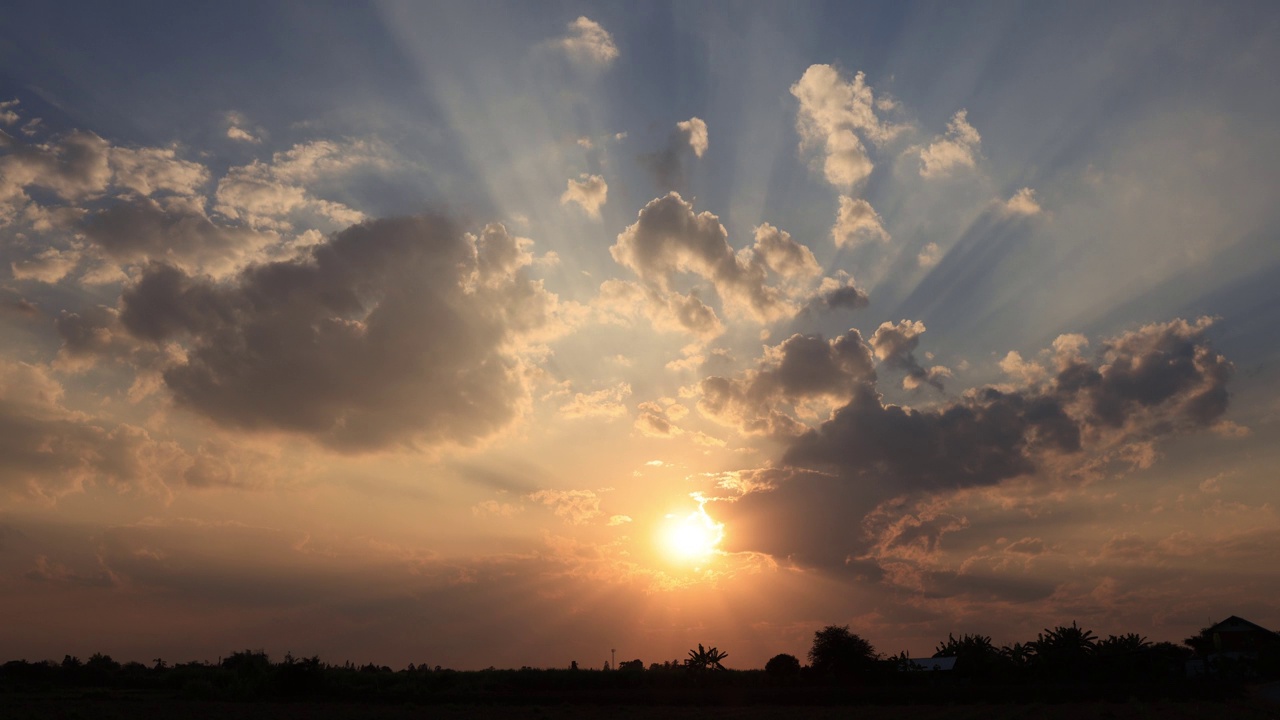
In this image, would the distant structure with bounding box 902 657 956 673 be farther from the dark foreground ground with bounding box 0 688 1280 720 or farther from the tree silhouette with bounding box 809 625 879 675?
the dark foreground ground with bounding box 0 688 1280 720

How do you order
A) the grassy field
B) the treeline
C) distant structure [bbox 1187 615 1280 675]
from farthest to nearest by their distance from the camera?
distant structure [bbox 1187 615 1280 675], the treeline, the grassy field

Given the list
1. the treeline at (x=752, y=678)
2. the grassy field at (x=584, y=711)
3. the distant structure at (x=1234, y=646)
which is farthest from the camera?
the distant structure at (x=1234, y=646)

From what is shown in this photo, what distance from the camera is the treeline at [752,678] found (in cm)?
7800

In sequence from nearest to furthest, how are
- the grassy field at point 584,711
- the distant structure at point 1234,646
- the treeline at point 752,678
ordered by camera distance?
the grassy field at point 584,711 → the treeline at point 752,678 → the distant structure at point 1234,646

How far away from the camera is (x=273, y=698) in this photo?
78312 millimetres

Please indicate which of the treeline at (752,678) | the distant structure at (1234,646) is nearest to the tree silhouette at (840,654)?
the treeline at (752,678)

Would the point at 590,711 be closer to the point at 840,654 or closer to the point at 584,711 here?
the point at 584,711

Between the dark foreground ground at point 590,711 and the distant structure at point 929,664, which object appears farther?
the distant structure at point 929,664

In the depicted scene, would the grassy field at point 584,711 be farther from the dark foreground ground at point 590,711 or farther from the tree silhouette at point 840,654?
the tree silhouette at point 840,654

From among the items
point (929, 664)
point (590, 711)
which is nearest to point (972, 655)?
point (929, 664)

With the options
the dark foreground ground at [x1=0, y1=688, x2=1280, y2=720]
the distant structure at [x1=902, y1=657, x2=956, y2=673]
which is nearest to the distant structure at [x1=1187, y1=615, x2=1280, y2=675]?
the distant structure at [x1=902, y1=657, x2=956, y2=673]

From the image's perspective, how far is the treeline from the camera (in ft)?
256

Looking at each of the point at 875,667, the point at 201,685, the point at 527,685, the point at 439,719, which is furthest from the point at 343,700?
the point at 875,667

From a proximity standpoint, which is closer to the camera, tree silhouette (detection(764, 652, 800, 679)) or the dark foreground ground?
the dark foreground ground
